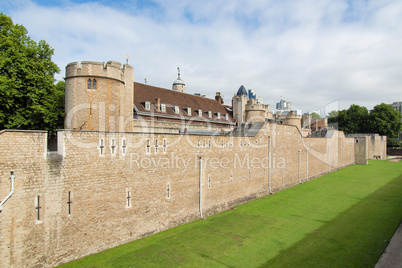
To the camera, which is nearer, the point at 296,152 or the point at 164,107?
the point at 164,107

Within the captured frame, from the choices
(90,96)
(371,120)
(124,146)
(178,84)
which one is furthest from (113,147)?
(371,120)

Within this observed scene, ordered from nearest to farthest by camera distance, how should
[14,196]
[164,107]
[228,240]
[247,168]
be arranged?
[14,196]
[228,240]
[247,168]
[164,107]

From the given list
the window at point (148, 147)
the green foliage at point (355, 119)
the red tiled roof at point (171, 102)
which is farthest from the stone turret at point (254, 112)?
the green foliage at point (355, 119)

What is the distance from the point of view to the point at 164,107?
91.0ft

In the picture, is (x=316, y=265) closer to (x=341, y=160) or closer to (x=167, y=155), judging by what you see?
(x=167, y=155)

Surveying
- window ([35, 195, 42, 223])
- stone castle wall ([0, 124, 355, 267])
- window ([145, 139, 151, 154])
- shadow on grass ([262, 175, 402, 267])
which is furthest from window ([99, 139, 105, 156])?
shadow on grass ([262, 175, 402, 267])

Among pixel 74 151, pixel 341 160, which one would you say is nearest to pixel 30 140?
pixel 74 151

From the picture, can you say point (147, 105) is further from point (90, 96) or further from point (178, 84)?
point (178, 84)

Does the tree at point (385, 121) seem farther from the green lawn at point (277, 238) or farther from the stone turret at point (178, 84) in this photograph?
the green lawn at point (277, 238)

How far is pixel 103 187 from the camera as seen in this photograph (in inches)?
484

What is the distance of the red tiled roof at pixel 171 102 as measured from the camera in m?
26.6

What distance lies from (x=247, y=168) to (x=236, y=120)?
19047 millimetres

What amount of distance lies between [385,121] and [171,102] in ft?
204

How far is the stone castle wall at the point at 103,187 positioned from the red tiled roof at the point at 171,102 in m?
9.88
